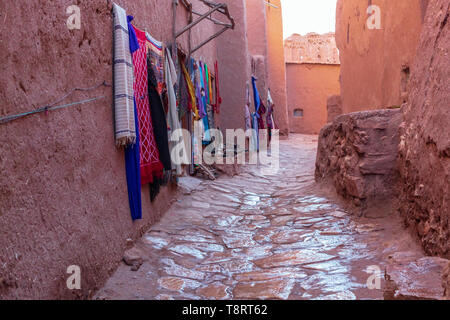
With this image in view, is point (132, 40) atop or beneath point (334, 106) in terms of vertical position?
atop

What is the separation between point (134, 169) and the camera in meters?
3.32

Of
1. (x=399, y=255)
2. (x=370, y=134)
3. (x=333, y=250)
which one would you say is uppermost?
(x=370, y=134)

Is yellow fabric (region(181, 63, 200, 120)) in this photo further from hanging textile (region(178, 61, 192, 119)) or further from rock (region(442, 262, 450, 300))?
rock (region(442, 262, 450, 300))

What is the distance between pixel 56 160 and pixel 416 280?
6.00 ft

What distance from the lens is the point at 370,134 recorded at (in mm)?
4070

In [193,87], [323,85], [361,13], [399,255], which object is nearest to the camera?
[399,255]

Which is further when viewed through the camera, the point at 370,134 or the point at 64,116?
the point at 370,134

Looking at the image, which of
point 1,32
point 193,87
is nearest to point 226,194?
point 193,87

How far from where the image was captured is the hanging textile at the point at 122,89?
3.01m

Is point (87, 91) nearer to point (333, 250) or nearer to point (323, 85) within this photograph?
point (333, 250)

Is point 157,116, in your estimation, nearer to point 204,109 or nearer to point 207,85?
point 204,109

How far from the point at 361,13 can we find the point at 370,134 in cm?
→ 379

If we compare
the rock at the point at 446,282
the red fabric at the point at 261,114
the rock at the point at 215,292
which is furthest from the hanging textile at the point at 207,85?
the rock at the point at 446,282

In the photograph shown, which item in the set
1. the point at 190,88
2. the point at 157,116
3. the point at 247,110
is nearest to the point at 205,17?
the point at 190,88
